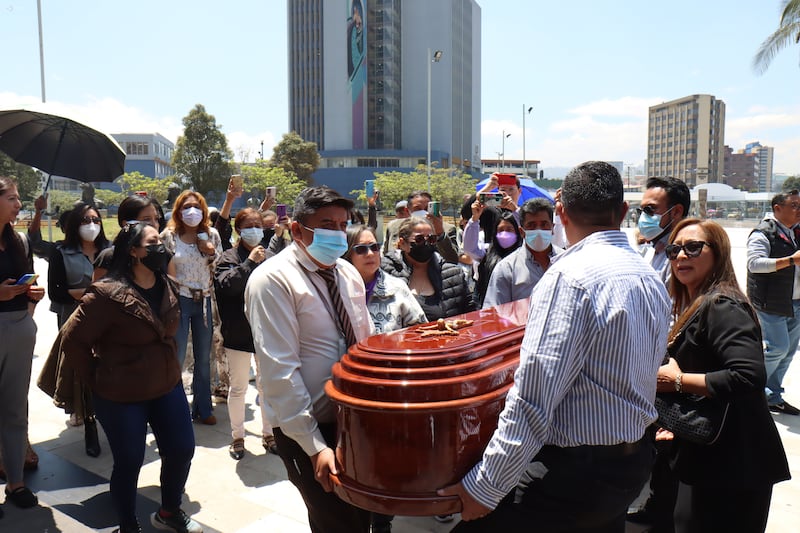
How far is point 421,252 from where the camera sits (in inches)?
172

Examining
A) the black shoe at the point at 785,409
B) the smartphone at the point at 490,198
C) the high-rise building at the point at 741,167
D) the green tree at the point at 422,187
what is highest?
the high-rise building at the point at 741,167

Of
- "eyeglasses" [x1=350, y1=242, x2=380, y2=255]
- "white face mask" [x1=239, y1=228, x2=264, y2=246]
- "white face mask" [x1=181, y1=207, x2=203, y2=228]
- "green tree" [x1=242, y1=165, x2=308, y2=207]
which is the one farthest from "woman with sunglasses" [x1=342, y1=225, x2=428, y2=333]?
"green tree" [x1=242, y1=165, x2=308, y2=207]

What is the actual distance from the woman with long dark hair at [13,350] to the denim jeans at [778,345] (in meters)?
6.08

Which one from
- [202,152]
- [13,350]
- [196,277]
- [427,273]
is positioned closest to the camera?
[13,350]

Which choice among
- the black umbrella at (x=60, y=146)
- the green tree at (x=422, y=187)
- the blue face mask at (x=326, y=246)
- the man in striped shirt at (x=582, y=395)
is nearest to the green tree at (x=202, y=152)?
the green tree at (x=422, y=187)

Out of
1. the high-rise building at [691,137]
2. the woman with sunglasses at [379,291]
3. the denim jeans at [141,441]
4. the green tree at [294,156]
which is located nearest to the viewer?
the woman with sunglasses at [379,291]

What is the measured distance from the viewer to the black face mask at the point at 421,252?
435cm

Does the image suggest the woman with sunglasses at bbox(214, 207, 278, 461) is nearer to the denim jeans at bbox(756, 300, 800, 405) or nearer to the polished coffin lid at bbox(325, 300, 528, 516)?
the polished coffin lid at bbox(325, 300, 528, 516)

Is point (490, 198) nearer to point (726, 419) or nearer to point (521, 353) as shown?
point (726, 419)

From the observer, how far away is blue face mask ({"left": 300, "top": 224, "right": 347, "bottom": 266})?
263 cm

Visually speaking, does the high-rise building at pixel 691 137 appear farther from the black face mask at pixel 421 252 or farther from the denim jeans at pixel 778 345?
the black face mask at pixel 421 252

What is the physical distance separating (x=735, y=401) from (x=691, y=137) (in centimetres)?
14206

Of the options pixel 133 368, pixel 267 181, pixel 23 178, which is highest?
pixel 267 181

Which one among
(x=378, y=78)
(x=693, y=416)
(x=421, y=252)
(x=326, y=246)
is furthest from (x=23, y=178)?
(x=378, y=78)
